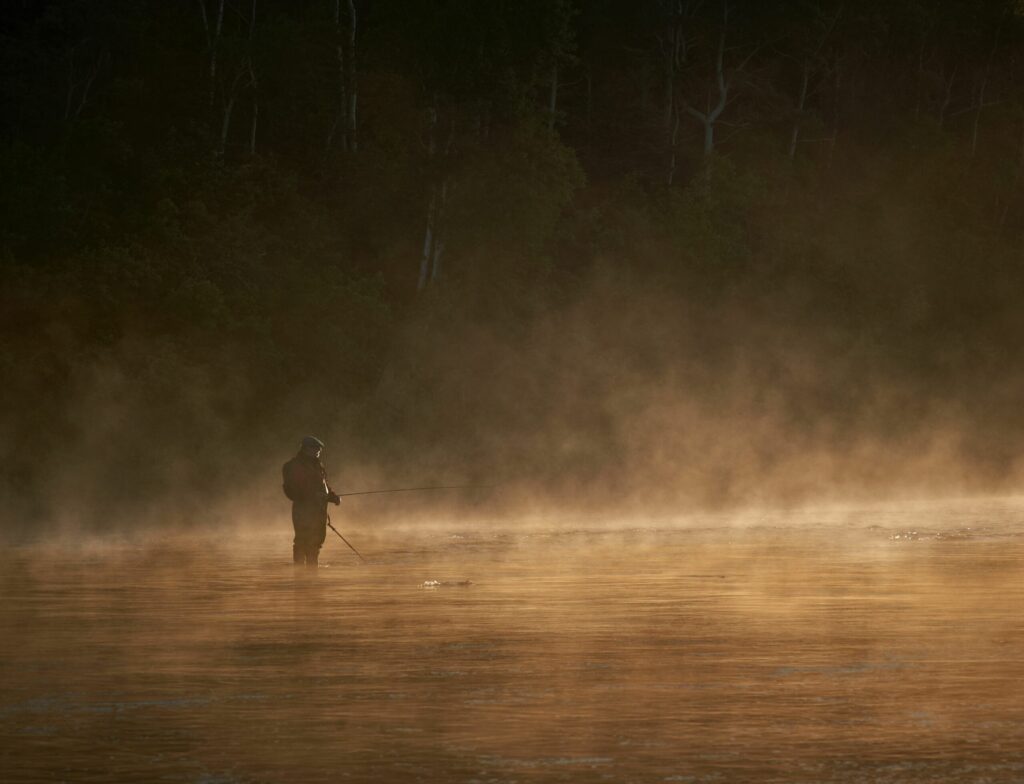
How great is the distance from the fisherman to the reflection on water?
0.48 metres

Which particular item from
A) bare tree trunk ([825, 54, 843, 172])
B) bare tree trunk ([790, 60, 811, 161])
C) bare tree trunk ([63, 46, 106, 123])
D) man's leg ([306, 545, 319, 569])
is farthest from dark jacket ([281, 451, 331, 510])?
bare tree trunk ([825, 54, 843, 172])

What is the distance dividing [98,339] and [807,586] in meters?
27.8

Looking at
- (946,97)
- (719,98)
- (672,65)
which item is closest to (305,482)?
(672,65)

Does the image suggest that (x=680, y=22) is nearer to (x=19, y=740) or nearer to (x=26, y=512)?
(x=26, y=512)

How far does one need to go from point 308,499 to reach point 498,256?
114 ft

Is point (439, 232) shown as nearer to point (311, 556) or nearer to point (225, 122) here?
point (225, 122)

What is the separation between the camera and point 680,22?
75812 mm

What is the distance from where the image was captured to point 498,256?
193 ft

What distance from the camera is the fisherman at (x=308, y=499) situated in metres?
24.6

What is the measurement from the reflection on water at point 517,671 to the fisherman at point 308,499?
48cm

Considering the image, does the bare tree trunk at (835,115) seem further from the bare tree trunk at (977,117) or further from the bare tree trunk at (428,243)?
the bare tree trunk at (428,243)

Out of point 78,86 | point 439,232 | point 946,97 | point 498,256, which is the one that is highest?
point 946,97

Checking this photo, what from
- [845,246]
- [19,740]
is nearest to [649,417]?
[845,246]

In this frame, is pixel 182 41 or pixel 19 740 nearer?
pixel 19 740
